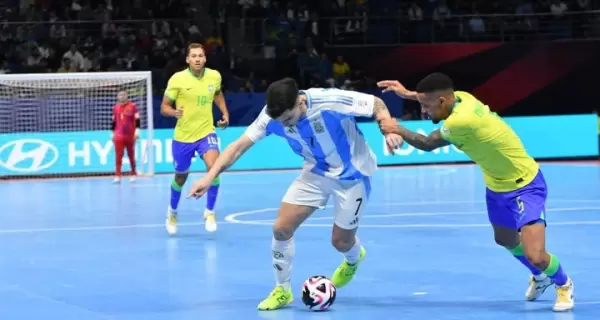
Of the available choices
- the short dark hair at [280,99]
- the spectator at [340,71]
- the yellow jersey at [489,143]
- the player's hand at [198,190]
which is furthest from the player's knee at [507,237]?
the spectator at [340,71]

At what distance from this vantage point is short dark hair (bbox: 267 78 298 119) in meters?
7.99

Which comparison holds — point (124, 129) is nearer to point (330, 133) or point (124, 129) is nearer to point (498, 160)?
point (330, 133)

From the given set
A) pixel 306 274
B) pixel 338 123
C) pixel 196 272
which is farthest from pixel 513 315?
pixel 196 272

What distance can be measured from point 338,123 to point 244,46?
21185mm

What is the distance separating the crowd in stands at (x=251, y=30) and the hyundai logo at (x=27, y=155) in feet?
9.77

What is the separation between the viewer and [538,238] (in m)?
8.27

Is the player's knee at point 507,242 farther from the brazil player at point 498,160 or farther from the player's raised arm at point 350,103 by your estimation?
the player's raised arm at point 350,103

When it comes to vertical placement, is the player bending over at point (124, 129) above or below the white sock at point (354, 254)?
below

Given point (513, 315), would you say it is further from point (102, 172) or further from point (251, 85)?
point (251, 85)

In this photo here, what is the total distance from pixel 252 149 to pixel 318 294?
17.7 m

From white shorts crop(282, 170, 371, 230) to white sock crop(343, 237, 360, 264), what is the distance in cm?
35

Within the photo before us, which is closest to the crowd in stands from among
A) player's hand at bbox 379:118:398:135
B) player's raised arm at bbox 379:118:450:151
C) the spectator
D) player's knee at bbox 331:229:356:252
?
the spectator

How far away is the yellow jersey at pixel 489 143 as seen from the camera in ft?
26.6

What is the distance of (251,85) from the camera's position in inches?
1091
